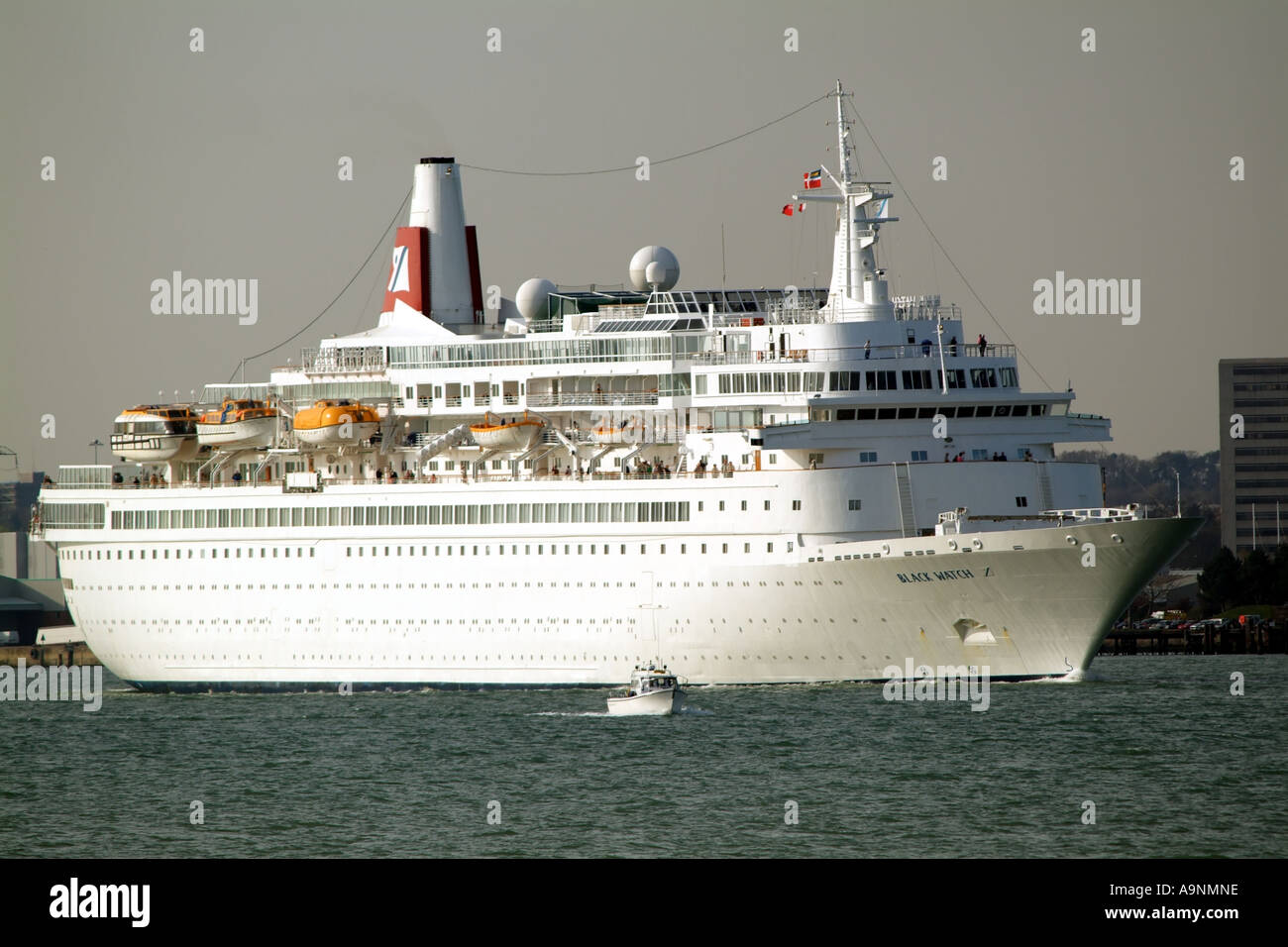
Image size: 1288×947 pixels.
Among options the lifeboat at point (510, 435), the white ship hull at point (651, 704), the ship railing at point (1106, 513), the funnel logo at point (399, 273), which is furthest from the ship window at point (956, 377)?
the funnel logo at point (399, 273)

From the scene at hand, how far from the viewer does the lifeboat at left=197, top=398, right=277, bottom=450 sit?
61.4m

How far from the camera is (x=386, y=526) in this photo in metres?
57.0

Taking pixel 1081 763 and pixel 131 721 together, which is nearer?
pixel 1081 763

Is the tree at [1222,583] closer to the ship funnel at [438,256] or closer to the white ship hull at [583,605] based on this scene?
the ship funnel at [438,256]

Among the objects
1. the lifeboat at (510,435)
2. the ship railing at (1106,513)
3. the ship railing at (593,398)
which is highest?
the ship railing at (593,398)

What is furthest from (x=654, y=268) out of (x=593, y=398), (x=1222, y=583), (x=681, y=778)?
(x=1222, y=583)

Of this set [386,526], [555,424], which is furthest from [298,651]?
[555,424]

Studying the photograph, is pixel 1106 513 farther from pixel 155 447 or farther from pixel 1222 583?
pixel 1222 583

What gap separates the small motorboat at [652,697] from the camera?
4728 centimetres

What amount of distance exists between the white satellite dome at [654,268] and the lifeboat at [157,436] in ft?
53.8

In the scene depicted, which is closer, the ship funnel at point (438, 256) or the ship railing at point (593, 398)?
the ship railing at point (593, 398)

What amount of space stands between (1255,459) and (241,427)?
343ft

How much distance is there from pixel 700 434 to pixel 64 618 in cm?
7264
